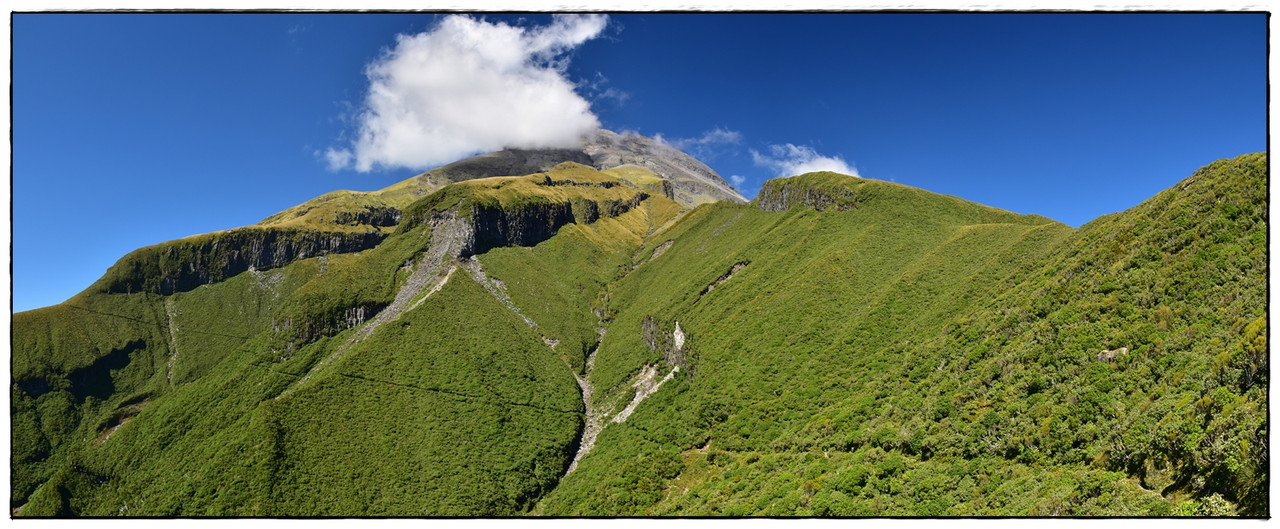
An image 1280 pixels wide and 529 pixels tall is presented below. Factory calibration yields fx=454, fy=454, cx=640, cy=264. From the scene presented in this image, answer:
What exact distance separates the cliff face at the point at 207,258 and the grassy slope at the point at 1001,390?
168 m

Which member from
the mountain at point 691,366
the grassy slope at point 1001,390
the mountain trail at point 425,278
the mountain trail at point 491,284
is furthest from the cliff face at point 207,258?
the grassy slope at point 1001,390

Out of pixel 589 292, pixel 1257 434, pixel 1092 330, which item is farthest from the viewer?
pixel 589 292

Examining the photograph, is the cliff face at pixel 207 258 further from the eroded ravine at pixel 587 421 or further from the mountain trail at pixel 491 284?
the eroded ravine at pixel 587 421

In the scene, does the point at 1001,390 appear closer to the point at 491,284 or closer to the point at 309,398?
the point at 309,398

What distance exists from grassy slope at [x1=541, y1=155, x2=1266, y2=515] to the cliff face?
168 m

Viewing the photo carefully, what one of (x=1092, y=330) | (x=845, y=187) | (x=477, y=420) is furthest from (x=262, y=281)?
(x=1092, y=330)

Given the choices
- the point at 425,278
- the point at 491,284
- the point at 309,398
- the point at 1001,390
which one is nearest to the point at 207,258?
the point at 425,278

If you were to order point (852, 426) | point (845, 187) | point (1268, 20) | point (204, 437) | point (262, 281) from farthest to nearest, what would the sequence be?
point (262, 281) → point (845, 187) → point (204, 437) → point (852, 426) → point (1268, 20)

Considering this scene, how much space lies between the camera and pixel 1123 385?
15.8 metres

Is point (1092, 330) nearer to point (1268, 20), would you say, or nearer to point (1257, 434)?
point (1257, 434)

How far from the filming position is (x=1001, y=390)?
1983 centimetres

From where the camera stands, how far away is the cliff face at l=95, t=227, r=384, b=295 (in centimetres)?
14700

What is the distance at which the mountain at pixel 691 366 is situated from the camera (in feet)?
50.8

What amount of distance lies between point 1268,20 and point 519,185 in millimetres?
171660
